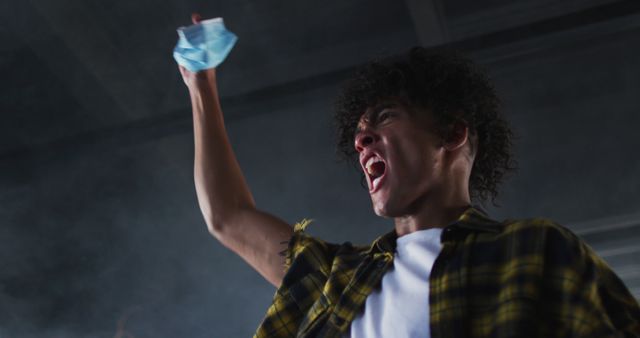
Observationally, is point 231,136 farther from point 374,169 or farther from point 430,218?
point 430,218

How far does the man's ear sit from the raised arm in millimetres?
325

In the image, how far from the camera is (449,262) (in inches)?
45.3

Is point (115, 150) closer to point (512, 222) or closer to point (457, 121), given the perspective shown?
point (457, 121)

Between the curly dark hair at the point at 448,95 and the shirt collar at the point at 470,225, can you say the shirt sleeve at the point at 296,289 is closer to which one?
the shirt collar at the point at 470,225

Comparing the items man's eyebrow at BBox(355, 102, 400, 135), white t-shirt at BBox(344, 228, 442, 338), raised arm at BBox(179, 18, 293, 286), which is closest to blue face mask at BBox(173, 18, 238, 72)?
raised arm at BBox(179, 18, 293, 286)

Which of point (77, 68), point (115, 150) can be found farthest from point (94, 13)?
point (115, 150)

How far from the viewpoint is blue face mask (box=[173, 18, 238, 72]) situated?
4.94 feet

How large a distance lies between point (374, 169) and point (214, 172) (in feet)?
0.97

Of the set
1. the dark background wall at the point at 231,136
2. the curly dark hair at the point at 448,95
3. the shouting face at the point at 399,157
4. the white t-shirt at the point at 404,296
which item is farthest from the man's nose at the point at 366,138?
the dark background wall at the point at 231,136

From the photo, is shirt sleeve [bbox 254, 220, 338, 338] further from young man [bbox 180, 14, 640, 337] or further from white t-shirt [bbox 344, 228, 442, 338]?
white t-shirt [bbox 344, 228, 442, 338]

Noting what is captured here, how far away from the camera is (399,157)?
1.38m

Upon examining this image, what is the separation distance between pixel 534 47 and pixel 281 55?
3.14 feet

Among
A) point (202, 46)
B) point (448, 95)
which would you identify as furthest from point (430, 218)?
point (202, 46)

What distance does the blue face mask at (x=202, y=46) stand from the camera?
150 centimetres
